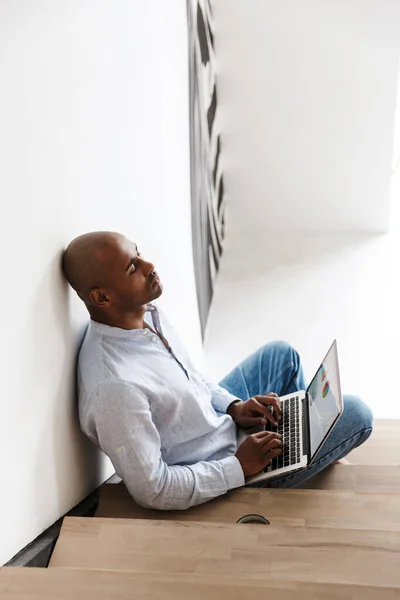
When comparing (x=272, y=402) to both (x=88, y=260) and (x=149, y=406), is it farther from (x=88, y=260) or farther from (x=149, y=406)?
(x=88, y=260)

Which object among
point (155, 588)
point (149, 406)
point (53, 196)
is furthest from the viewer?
point (149, 406)

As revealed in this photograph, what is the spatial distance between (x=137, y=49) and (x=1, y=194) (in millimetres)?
1210

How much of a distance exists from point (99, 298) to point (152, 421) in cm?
30

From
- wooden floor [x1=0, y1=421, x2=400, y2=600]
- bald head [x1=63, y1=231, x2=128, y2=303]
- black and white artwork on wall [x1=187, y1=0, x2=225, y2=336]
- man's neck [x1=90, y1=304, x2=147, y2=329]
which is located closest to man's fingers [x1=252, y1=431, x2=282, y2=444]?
wooden floor [x1=0, y1=421, x2=400, y2=600]

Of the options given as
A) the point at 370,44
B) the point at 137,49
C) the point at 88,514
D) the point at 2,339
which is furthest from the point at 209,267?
the point at 2,339

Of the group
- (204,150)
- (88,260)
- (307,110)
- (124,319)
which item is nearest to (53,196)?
(88,260)

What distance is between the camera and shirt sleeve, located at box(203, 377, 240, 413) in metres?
2.04

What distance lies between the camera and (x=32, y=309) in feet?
4.68

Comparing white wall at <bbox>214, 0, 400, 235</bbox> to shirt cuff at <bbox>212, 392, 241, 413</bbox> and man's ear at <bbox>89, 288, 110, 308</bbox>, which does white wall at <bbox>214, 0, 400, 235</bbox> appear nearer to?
shirt cuff at <bbox>212, 392, 241, 413</bbox>

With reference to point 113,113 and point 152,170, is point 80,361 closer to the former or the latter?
point 113,113

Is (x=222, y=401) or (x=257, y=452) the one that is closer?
(x=257, y=452)

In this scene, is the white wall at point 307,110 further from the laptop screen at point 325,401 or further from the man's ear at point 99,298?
the man's ear at point 99,298

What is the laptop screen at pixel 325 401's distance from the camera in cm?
161

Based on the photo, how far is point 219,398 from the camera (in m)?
2.05
